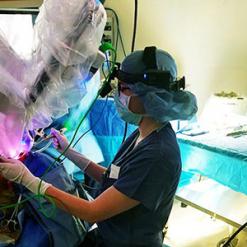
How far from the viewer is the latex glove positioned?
3.30 feet

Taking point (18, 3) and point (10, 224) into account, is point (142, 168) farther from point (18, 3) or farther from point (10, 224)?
point (18, 3)

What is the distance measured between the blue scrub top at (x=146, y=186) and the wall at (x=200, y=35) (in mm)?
1364

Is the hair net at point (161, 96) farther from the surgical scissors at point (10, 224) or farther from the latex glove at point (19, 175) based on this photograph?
the surgical scissors at point (10, 224)

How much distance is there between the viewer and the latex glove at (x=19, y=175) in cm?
100

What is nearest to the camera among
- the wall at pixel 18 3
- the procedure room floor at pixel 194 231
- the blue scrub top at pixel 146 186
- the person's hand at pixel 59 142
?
the blue scrub top at pixel 146 186

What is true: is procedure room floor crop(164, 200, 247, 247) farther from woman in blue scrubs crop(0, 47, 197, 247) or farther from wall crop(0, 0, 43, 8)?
wall crop(0, 0, 43, 8)

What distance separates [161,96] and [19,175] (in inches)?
20.2

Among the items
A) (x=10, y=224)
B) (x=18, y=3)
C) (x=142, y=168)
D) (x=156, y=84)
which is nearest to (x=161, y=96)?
(x=156, y=84)

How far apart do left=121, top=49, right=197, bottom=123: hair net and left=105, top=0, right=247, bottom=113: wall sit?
1.33 m

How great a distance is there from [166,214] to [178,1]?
178 cm

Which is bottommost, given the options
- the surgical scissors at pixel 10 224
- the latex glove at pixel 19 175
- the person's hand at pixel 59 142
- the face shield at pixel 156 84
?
the surgical scissors at pixel 10 224

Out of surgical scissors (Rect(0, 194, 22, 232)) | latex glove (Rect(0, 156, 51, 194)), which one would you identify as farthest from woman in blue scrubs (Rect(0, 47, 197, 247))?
surgical scissors (Rect(0, 194, 22, 232))

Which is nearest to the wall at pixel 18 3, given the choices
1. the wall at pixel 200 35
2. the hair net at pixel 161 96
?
the wall at pixel 200 35

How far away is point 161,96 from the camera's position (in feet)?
3.43
